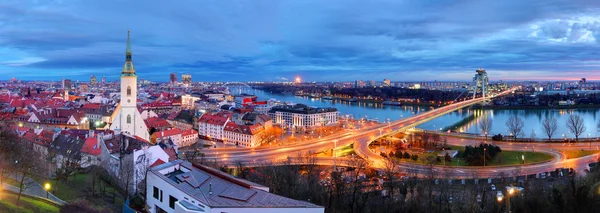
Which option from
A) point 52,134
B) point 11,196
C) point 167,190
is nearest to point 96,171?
point 11,196

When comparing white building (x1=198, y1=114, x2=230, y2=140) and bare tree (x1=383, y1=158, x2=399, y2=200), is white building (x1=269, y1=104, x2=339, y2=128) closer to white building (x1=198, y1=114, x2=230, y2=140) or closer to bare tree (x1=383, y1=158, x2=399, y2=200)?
white building (x1=198, y1=114, x2=230, y2=140)

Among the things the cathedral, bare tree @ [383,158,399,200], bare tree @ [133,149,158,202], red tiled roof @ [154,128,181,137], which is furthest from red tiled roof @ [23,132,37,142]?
bare tree @ [383,158,399,200]

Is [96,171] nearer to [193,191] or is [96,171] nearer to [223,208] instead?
[193,191]

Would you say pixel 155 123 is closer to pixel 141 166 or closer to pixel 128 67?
pixel 128 67

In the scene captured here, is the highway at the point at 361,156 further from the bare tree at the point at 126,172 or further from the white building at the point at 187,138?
the bare tree at the point at 126,172

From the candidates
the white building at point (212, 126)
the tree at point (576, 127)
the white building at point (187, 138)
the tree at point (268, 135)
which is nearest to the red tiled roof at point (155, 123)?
the white building at point (187, 138)
